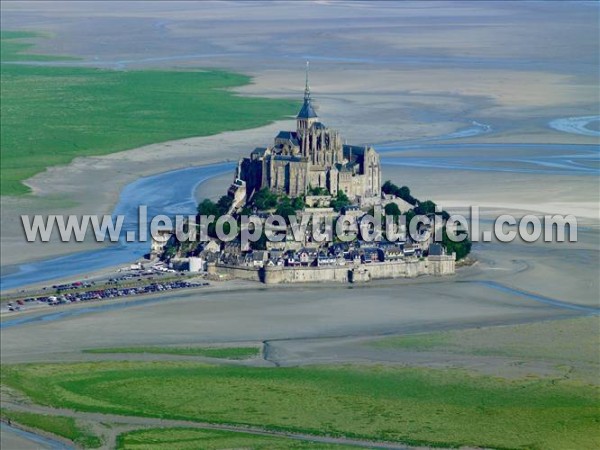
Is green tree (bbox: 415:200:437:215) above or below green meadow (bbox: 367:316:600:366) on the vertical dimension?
above

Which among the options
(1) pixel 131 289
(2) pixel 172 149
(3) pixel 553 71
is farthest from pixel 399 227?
(3) pixel 553 71

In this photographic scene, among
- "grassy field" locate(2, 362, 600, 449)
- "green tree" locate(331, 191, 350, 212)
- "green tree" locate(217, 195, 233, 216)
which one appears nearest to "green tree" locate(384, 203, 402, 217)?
"green tree" locate(331, 191, 350, 212)

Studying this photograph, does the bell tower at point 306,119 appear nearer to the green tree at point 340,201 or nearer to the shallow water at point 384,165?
the green tree at point 340,201

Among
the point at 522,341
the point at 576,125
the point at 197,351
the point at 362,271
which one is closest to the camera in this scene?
the point at 197,351

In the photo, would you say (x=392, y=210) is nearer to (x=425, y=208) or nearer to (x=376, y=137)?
(x=425, y=208)

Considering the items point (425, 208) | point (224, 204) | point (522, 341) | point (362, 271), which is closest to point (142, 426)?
point (522, 341)

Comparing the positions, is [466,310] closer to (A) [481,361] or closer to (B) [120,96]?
(A) [481,361]

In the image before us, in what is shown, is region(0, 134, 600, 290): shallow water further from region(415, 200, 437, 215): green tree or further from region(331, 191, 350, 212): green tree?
region(415, 200, 437, 215): green tree
